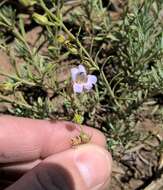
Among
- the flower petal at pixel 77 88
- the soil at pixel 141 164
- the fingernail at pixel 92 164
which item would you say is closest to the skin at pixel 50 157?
the fingernail at pixel 92 164

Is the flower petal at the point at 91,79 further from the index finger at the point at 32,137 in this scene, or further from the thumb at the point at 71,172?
the thumb at the point at 71,172

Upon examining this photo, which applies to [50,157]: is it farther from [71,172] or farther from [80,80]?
[80,80]

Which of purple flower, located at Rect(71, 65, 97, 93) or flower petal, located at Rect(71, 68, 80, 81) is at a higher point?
flower petal, located at Rect(71, 68, 80, 81)

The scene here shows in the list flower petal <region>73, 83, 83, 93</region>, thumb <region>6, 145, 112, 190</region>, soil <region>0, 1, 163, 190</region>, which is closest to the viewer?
thumb <region>6, 145, 112, 190</region>

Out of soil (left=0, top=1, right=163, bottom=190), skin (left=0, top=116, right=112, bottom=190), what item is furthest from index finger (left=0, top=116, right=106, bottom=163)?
soil (left=0, top=1, right=163, bottom=190)

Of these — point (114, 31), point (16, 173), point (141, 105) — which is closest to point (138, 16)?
point (114, 31)

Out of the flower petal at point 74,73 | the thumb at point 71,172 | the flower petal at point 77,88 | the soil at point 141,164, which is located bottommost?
the soil at point 141,164

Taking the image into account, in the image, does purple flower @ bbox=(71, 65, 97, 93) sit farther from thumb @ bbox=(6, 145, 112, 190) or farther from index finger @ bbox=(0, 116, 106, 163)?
thumb @ bbox=(6, 145, 112, 190)
